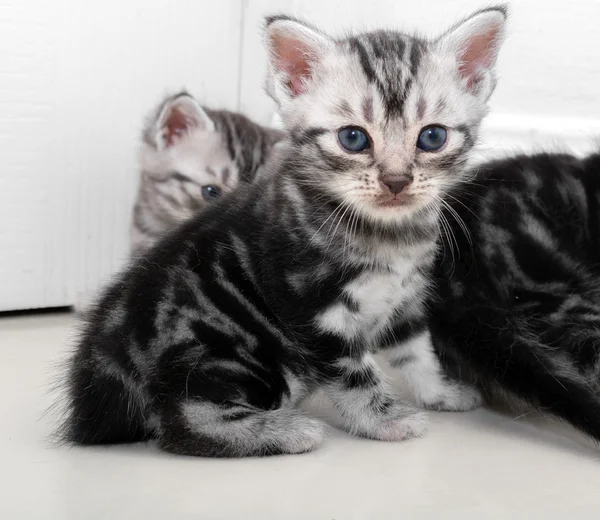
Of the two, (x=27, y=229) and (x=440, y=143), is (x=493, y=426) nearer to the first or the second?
(x=440, y=143)

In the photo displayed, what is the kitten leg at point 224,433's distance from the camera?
166cm

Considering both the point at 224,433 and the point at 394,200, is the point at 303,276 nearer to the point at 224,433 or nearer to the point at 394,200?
the point at 394,200

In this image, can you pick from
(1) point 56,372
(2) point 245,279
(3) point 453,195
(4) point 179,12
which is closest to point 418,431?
(2) point 245,279

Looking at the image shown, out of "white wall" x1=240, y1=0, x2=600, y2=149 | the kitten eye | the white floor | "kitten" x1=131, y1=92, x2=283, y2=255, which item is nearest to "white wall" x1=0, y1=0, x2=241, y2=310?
"kitten" x1=131, y1=92, x2=283, y2=255

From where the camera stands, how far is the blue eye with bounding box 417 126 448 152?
1.81 meters

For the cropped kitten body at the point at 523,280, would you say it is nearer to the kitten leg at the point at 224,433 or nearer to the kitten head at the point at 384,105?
the kitten head at the point at 384,105

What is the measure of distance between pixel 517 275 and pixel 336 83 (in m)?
0.70

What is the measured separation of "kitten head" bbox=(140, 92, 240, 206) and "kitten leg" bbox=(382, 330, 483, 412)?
124cm

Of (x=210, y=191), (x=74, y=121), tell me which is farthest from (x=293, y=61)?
(x=74, y=121)

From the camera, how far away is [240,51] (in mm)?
3582

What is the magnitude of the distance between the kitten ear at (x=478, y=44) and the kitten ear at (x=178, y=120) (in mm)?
1317

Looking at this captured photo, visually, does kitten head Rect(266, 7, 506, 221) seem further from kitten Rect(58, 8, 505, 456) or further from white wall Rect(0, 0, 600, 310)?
white wall Rect(0, 0, 600, 310)

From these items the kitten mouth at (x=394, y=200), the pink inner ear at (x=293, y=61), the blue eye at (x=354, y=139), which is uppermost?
the pink inner ear at (x=293, y=61)

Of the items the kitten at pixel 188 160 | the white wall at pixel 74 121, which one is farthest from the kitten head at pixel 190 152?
the white wall at pixel 74 121
